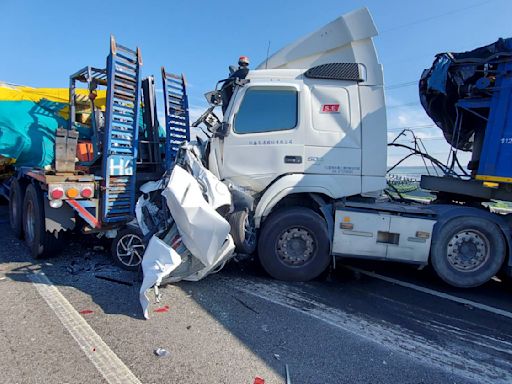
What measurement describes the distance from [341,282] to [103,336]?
297 cm

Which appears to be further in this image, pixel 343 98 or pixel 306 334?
pixel 343 98

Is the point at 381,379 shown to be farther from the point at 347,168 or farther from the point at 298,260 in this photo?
the point at 347,168

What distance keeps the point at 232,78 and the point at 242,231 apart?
2.15m

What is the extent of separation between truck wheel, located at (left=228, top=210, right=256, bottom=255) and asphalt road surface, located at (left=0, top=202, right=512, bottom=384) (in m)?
0.50

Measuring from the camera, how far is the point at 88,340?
279 cm

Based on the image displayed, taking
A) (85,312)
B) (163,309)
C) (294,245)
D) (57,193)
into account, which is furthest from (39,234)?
(294,245)

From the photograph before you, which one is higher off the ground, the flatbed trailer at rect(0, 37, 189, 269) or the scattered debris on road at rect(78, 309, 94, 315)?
the flatbed trailer at rect(0, 37, 189, 269)

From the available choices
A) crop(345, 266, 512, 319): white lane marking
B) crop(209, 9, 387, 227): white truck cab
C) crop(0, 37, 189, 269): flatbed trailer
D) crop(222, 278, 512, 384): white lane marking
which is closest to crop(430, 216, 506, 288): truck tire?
crop(345, 266, 512, 319): white lane marking

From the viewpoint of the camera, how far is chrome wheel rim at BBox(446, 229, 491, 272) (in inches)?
168

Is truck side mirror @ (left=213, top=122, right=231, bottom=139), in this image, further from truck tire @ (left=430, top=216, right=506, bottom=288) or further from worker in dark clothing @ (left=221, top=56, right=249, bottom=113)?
truck tire @ (left=430, top=216, right=506, bottom=288)

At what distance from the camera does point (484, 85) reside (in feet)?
13.6

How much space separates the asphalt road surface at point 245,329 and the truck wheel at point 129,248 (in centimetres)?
17

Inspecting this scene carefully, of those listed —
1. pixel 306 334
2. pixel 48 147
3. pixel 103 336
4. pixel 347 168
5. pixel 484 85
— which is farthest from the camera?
pixel 48 147

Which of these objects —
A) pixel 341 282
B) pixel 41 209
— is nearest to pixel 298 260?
pixel 341 282
